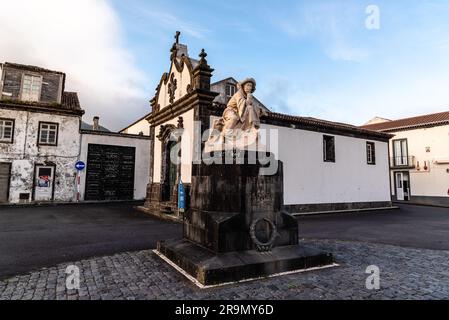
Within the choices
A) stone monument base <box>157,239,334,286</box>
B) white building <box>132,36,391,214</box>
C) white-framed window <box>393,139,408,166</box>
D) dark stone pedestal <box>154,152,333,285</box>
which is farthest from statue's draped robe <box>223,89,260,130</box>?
white-framed window <box>393,139,408,166</box>

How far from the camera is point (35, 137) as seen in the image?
16.8 m

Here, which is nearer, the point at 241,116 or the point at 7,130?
the point at 241,116

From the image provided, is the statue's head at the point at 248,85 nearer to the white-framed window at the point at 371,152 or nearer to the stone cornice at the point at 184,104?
the stone cornice at the point at 184,104

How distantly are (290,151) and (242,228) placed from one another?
973cm

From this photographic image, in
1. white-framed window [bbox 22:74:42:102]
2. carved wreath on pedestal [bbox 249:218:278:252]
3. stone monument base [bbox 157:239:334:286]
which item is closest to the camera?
stone monument base [bbox 157:239:334:286]

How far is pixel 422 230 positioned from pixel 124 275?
32.1 ft

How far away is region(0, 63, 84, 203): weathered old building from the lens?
16.1 metres

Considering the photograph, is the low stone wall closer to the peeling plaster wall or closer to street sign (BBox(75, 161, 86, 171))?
street sign (BBox(75, 161, 86, 171))

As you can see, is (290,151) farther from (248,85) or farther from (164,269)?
(164,269)

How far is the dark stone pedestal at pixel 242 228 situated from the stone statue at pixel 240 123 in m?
0.44

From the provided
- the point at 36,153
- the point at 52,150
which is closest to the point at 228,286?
the point at 52,150

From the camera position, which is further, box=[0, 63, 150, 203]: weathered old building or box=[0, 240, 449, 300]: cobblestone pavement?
box=[0, 63, 150, 203]: weathered old building

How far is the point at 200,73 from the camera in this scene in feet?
37.5

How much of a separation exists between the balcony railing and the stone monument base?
83.1 ft
